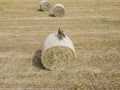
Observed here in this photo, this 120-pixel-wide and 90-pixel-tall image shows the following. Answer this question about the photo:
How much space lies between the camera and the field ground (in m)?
9.75

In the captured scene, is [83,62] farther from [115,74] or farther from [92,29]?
[92,29]

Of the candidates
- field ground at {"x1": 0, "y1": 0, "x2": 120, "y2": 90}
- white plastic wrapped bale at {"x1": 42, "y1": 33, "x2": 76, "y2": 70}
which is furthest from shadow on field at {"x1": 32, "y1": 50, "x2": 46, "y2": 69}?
white plastic wrapped bale at {"x1": 42, "y1": 33, "x2": 76, "y2": 70}

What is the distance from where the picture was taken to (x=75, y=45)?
14.0 m

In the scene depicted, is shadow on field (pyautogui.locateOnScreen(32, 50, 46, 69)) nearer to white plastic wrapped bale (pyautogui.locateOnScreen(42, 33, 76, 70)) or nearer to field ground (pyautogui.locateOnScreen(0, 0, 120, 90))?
field ground (pyautogui.locateOnScreen(0, 0, 120, 90))

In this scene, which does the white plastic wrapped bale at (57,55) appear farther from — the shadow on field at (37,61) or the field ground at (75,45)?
the shadow on field at (37,61)

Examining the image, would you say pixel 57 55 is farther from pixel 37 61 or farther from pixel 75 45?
pixel 75 45

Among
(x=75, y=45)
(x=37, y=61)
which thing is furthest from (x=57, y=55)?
(x=75, y=45)

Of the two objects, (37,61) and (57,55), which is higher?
(57,55)

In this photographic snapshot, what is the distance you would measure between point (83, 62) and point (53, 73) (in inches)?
72.9

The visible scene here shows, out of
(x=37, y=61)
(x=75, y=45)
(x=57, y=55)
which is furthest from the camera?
(x=75, y=45)

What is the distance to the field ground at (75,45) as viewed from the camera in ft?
32.0

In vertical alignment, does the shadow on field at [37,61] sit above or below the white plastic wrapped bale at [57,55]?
below

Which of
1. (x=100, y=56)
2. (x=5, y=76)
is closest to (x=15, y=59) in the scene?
(x=5, y=76)

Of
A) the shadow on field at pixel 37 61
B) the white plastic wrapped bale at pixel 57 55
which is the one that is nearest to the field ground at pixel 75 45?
the shadow on field at pixel 37 61
